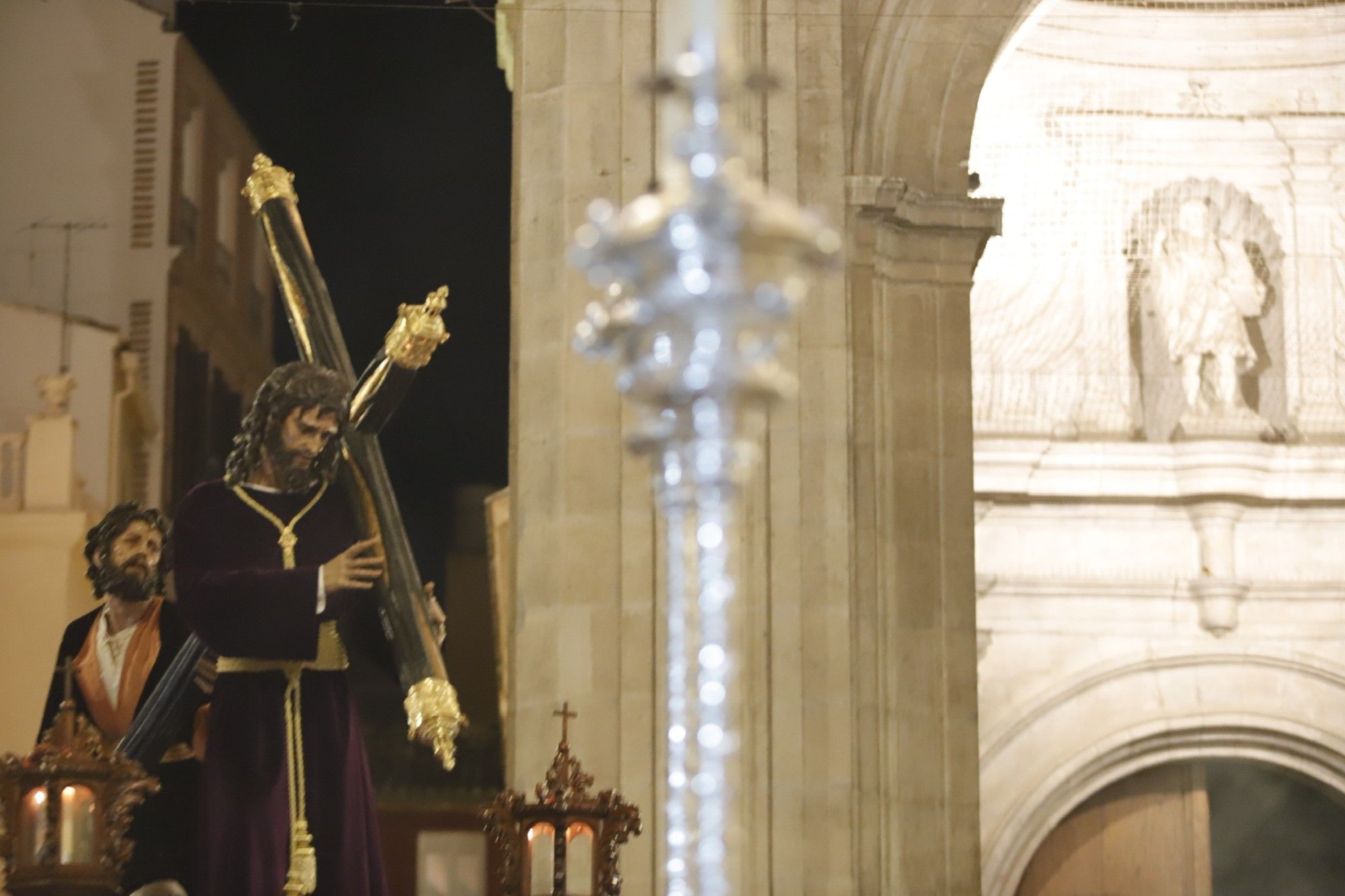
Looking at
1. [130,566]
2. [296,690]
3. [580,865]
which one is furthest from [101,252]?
[296,690]

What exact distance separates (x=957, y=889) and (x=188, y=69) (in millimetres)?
4987

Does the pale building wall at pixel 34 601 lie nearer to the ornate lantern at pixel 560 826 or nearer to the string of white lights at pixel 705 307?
the ornate lantern at pixel 560 826

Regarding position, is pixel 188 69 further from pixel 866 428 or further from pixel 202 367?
pixel 866 428

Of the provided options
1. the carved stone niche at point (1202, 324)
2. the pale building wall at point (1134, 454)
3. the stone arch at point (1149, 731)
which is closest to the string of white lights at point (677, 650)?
the stone arch at point (1149, 731)

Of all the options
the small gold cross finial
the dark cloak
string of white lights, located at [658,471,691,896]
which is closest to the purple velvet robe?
the dark cloak

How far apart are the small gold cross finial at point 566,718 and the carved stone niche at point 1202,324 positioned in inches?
250

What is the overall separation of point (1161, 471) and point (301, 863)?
8327 millimetres

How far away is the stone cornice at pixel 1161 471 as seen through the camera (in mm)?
15047

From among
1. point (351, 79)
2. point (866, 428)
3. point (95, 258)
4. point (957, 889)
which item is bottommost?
point (957, 889)

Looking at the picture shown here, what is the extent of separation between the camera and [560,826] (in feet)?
28.3

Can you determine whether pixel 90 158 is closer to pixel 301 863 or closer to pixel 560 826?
pixel 560 826

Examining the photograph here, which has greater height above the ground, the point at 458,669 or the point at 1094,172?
the point at 1094,172

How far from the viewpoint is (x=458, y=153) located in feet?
38.8

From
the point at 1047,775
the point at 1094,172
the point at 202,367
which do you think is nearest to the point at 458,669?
the point at 202,367
